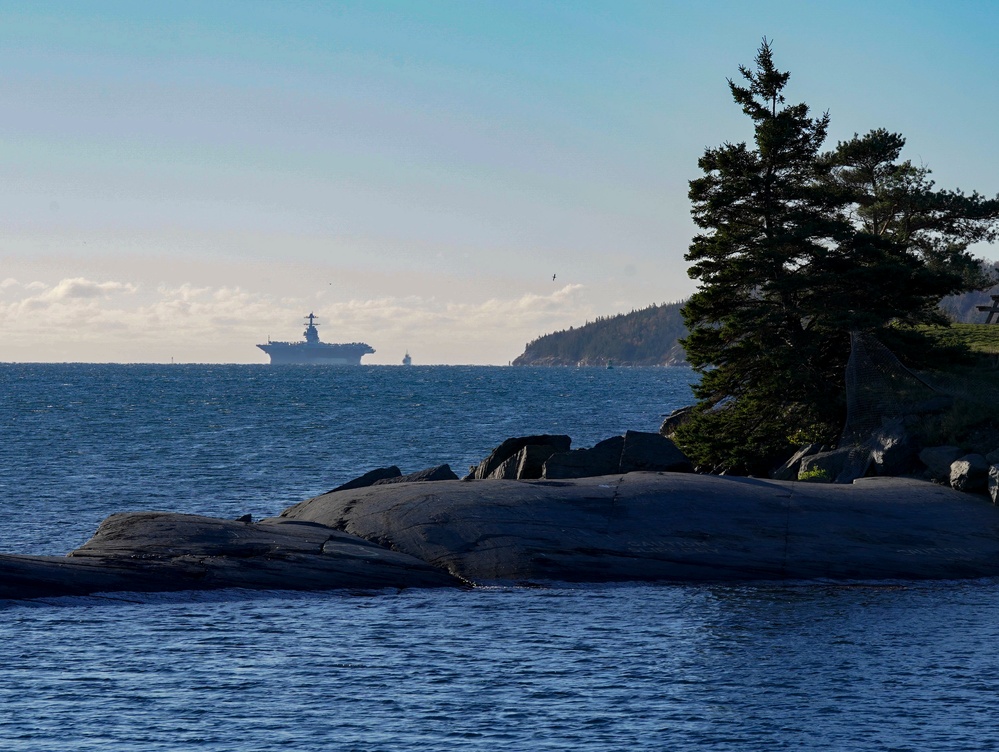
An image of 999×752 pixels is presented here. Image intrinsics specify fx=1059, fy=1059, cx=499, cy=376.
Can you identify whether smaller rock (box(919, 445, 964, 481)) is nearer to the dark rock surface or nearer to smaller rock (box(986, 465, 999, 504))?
smaller rock (box(986, 465, 999, 504))

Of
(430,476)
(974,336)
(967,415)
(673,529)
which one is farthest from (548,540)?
(974,336)

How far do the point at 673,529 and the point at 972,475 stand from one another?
7894mm

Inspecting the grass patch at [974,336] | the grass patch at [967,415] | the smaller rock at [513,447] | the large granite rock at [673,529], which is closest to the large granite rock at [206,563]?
the large granite rock at [673,529]

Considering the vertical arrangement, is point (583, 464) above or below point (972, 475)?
below

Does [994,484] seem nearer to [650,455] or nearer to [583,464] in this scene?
[650,455]

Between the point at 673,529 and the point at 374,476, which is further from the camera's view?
the point at 374,476

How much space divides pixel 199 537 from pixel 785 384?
18231 mm

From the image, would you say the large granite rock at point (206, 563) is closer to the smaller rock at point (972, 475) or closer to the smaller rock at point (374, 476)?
the smaller rock at point (374, 476)

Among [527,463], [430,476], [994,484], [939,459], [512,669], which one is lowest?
[512,669]

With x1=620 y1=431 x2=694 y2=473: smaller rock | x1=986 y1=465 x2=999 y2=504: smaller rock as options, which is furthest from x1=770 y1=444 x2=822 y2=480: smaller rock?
x1=986 y1=465 x2=999 y2=504: smaller rock

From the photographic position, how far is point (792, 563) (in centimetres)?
2017

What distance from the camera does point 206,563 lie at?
19094 millimetres

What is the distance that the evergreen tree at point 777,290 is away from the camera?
1239 inches

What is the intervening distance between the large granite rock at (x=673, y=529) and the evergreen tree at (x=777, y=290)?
854cm
